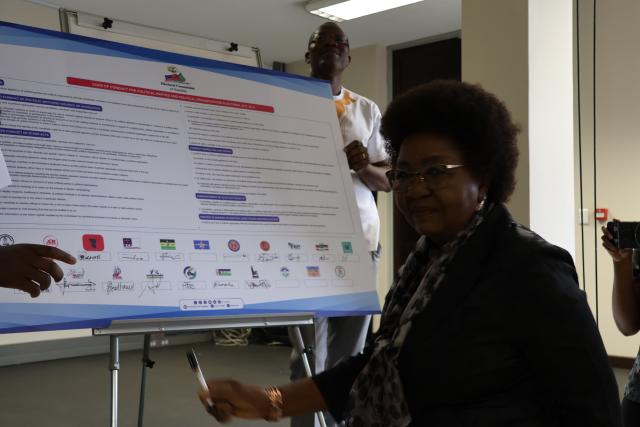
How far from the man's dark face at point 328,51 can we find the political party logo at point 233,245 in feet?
3.09

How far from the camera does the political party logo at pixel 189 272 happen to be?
72.4 inches

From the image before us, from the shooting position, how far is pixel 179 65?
2023 millimetres

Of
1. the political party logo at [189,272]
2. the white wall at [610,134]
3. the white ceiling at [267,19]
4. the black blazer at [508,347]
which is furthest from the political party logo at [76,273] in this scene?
the white wall at [610,134]

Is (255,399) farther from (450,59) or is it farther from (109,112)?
(450,59)

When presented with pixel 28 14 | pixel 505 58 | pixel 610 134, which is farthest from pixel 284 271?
pixel 28 14

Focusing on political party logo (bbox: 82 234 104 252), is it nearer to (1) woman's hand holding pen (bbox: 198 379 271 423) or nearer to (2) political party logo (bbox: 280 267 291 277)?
(2) political party logo (bbox: 280 267 291 277)

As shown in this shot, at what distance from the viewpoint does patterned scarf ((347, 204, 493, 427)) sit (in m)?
1.10

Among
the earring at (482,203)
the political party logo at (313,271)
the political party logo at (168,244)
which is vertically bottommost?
the political party logo at (313,271)

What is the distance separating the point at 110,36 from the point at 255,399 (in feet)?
4.37

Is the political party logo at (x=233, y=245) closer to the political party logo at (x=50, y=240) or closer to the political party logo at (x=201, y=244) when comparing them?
the political party logo at (x=201, y=244)

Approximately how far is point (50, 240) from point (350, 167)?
1070mm

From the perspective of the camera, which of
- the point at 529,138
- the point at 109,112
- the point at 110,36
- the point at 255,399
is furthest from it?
the point at 529,138

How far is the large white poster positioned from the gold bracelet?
675 mm

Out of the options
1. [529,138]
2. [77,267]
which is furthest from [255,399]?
[529,138]
